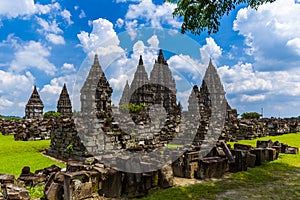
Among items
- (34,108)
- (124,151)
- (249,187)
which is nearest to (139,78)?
(34,108)

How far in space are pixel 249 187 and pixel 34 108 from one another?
4237 cm

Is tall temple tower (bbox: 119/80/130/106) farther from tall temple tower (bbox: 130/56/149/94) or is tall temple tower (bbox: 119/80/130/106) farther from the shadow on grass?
the shadow on grass

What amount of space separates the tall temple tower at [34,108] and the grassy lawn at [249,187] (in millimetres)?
40851

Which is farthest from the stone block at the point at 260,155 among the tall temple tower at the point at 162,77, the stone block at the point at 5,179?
A: the tall temple tower at the point at 162,77

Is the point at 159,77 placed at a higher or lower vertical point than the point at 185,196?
higher

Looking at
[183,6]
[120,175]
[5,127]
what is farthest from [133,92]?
[120,175]

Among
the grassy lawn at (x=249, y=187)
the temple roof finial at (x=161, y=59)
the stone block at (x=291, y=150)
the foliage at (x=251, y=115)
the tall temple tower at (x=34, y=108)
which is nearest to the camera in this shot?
the grassy lawn at (x=249, y=187)

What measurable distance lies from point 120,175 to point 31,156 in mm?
8610

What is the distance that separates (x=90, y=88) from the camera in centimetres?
1407

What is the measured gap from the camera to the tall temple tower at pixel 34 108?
142 ft

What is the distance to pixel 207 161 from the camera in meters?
8.45

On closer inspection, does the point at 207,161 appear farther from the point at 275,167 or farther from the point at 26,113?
the point at 26,113

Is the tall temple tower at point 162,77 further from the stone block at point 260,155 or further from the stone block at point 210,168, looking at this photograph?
the stone block at point 210,168

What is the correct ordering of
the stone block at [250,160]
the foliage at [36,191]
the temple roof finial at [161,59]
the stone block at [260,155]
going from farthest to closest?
1. the temple roof finial at [161,59]
2. the stone block at [260,155]
3. the stone block at [250,160]
4. the foliage at [36,191]
